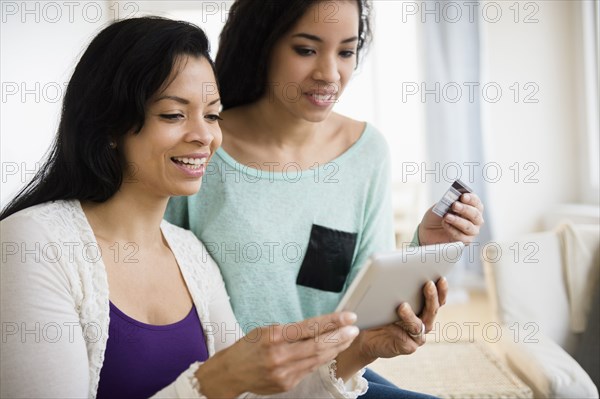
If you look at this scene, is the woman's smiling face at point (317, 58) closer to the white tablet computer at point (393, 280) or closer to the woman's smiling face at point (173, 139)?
the woman's smiling face at point (173, 139)

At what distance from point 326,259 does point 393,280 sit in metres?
0.45

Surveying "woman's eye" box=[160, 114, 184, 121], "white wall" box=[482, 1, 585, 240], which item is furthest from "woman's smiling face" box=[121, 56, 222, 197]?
"white wall" box=[482, 1, 585, 240]

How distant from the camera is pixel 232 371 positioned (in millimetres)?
1006

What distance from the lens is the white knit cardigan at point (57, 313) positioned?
1011 mm

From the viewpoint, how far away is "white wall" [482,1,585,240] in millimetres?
4195

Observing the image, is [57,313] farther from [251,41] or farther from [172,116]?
[251,41]

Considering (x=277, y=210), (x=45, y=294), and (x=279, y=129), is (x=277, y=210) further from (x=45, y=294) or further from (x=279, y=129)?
(x=45, y=294)

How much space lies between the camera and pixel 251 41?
158 cm

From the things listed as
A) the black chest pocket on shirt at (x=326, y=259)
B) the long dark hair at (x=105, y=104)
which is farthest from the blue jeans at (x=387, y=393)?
the long dark hair at (x=105, y=104)

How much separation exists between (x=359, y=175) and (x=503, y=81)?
3.20 meters

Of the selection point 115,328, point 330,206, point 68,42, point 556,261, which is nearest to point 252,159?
point 330,206

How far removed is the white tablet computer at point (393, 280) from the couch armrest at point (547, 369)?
971 millimetres

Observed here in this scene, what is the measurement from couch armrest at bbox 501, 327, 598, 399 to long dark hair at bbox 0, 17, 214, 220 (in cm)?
148

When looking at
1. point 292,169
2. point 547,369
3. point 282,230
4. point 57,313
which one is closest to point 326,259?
point 282,230
